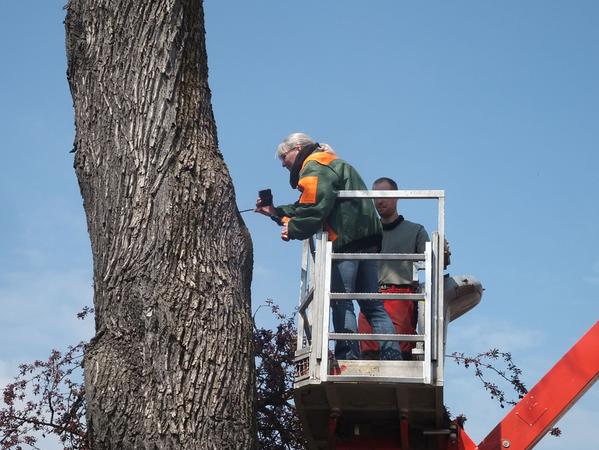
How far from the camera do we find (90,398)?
5.24 meters

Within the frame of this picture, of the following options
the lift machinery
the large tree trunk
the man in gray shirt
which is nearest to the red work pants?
the man in gray shirt

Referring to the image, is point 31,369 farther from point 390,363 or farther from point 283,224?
point 390,363

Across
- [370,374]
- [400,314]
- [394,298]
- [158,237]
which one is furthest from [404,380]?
[158,237]

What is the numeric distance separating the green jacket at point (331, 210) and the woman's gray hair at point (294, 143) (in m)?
0.19

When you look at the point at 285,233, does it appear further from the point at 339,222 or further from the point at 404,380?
the point at 404,380

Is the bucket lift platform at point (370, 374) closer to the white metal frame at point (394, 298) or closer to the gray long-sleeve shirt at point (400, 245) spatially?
the white metal frame at point (394, 298)

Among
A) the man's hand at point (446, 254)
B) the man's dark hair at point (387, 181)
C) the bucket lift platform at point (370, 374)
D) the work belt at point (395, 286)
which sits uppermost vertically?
the man's dark hair at point (387, 181)

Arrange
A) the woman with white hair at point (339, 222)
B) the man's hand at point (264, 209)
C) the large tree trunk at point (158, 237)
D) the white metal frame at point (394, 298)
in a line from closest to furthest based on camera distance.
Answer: the large tree trunk at point (158, 237) < the white metal frame at point (394, 298) < the woman with white hair at point (339, 222) < the man's hand at point (264, 209)

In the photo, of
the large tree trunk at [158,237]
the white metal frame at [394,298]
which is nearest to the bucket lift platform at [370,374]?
the white metal frame at [394,298]

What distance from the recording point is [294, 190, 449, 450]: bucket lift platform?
6918 millimetres

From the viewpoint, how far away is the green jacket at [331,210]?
718cm

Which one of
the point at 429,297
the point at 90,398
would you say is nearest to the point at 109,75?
the point at 90,398

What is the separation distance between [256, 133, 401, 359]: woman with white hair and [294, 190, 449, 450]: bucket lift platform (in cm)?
12

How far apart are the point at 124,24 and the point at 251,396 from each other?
2327 mm
